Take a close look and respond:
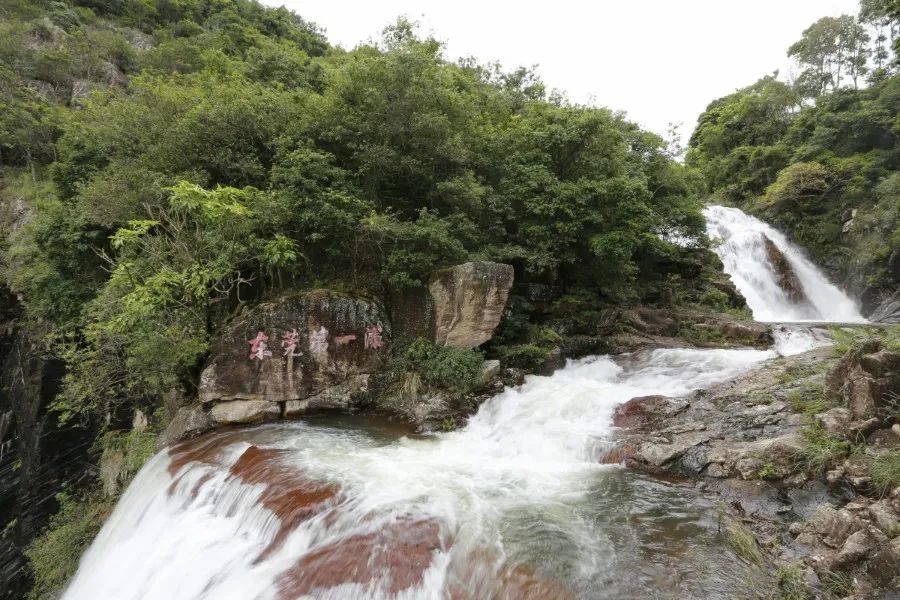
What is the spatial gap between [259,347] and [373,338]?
2.44 metres

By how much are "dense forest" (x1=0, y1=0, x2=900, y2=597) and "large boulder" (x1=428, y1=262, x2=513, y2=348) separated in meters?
0.51

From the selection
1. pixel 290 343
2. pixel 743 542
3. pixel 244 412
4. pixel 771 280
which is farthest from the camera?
pixel 771 280

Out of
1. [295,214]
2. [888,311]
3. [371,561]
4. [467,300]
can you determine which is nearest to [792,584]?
[371,561]

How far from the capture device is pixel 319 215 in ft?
29.3

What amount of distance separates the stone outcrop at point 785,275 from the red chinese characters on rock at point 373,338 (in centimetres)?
1820

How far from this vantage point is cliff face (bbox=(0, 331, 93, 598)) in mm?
12492

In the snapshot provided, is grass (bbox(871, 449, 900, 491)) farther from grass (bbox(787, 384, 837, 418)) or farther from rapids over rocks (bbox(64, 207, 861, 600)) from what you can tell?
rapids over rocks (bbox(64, 207, 861, 600))

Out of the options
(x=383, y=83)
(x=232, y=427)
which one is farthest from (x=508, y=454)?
(x=383, y=83)

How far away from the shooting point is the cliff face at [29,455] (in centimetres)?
1249

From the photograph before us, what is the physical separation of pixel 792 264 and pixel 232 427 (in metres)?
23.1

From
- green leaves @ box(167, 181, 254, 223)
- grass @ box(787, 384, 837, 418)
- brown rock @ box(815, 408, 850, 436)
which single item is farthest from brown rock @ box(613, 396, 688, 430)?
green leaves @ box(167, 181, 254, 223)

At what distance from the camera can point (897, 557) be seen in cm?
320

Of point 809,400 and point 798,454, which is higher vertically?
point 809,400

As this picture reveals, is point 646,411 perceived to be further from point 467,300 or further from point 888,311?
point 888,311
